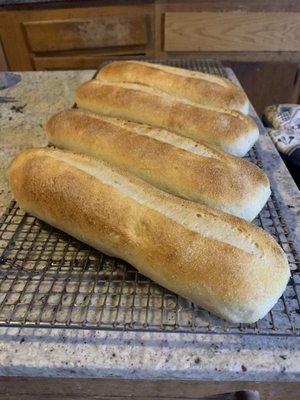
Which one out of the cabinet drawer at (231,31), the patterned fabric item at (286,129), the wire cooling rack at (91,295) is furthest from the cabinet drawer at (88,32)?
the wire cooling rack at (91,295)

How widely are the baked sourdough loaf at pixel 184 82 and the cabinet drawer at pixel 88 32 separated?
727 mm

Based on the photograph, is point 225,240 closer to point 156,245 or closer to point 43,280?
point 156,245

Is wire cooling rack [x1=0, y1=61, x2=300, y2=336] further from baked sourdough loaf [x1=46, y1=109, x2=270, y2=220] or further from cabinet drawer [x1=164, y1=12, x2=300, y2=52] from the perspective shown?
cabinet drawer [x1=164, y1=12, x2=300, y2=52]

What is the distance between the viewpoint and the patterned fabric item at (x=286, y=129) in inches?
48.2

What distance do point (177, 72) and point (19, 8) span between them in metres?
1.32

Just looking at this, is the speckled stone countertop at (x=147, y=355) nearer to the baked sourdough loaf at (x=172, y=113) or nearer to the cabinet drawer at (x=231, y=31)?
the baked sourdough loaf at (x=172, y=113)

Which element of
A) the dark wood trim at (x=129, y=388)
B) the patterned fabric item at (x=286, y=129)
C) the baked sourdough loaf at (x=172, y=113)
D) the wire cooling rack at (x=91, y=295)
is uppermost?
the baked sourdough loaf at (x=172, y=113)

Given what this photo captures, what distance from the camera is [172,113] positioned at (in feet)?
3.65

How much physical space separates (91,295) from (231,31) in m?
1.93

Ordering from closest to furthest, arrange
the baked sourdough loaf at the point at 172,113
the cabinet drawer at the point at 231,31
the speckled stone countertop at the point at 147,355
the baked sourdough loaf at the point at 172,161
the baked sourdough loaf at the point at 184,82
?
the speckled stone countertop at the point at 147,355 < the baked sourdough loaf at the point at 172,161 < the baked sourdough loaf at the point at 172,113 < the baked sourdough loaf at the point at 184,82 < the cabinet drawer at the point at 231,31

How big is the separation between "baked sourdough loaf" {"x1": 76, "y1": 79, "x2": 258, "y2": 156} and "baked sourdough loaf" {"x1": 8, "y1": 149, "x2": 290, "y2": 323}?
357 millimetres

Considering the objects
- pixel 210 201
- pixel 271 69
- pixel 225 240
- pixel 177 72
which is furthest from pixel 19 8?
pixel 225 240

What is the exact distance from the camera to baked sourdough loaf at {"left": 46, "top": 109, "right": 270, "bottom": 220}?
0.80 meters

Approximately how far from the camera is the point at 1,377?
2.17ft
